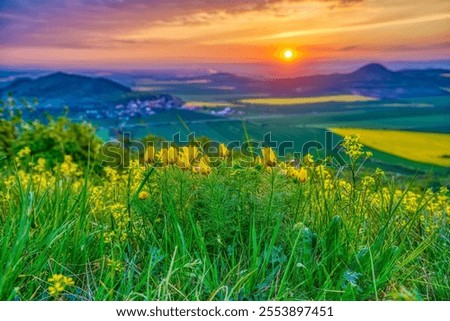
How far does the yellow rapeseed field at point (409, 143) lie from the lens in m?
3.95

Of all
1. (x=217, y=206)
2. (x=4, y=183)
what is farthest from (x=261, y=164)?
(x=4, y=183)

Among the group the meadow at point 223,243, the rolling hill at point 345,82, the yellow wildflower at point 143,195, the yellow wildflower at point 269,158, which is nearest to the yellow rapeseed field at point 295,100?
the rolling hill at point 345,82

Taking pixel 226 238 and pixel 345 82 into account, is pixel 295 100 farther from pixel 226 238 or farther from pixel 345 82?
pixel 226 238

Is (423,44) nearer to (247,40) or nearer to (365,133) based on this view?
(365,133)

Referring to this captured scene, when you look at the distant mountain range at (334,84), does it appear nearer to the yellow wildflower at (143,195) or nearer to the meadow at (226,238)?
the meadow at (226,238)

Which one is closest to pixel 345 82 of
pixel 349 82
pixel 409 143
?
pixel 349 82

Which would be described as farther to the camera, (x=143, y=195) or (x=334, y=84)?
(x=334, y=84)

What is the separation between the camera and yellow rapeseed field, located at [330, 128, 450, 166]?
12.9 feet

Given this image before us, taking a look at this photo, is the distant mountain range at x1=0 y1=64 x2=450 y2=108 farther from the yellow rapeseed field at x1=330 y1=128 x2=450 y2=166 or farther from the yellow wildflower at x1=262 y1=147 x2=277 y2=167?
the yellow wildflower at x1=262 y1=147 x2=277 y2=167

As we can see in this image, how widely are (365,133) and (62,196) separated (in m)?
1.72

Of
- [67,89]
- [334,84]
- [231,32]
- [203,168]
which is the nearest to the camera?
[203,168]

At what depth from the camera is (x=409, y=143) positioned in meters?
4.04

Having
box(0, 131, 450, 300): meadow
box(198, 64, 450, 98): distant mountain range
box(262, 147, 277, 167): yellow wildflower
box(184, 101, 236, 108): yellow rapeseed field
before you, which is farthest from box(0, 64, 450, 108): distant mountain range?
box(262, 147, 277, 167): yellow wildflower

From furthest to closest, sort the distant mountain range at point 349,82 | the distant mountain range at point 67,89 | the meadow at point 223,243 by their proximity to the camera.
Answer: the distant mountain range at point 67,89 < the distant mountain range at point 349,82 < the meadow at point 223,243
